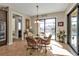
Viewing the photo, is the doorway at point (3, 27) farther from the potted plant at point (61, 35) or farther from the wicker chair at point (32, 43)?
the potted plant at point (61, 35)

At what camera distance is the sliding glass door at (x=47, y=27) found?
9.38 metres

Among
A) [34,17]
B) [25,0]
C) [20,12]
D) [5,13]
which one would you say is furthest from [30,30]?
[25,0]

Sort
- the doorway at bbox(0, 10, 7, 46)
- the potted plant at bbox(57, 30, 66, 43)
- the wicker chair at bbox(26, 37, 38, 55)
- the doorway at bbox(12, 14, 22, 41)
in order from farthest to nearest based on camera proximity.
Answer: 1. the doorway at bbox(12, 14, 22, 41)
2. the potted plant at bbox(57, 30, 66, 43)
3. the doorway at bbox(0, 10, 7, 46)
4. the wicker chair at bbox(26, 37, 38, 55)

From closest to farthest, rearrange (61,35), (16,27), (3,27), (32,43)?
1. (32,43)
2. (3,27)
3. (61,35)
4. (16,27)

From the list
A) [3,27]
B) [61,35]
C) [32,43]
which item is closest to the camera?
[32,43]

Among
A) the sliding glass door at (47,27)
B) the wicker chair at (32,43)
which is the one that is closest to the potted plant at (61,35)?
the sliding glass door at (47,27)

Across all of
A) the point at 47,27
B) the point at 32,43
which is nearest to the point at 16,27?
the point at 47,27

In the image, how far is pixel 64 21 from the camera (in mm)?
9352

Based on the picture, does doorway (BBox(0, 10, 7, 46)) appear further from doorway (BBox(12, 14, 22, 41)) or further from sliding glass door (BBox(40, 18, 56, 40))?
doorway (BBox(12, 14, 22, 41))

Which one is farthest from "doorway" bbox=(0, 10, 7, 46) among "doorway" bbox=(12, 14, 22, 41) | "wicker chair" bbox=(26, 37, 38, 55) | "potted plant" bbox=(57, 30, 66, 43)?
"potted plant" bbox=(57, 30, 66, 43)

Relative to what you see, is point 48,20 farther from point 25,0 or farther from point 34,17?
point 25,0

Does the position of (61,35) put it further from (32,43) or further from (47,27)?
(32,43)

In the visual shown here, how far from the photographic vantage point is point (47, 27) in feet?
31.1

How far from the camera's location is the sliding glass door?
938 centimetres
